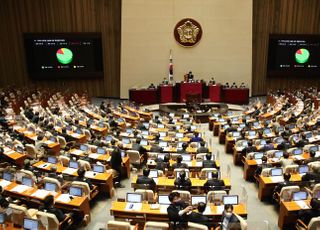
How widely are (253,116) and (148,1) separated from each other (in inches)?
473

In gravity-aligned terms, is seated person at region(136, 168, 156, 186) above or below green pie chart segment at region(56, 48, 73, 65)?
below

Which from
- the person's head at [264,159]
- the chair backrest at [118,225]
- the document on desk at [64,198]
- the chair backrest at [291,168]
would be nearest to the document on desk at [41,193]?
the document on desk at [64,198]

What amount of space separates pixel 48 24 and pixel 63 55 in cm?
249

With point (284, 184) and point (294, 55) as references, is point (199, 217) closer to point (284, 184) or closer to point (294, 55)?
point (284, 184)

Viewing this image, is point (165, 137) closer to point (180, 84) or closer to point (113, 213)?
point (113, 213)

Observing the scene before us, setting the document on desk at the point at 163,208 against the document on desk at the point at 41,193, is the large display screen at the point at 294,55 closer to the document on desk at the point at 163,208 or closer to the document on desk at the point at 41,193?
the document on desk at the point at 163,208

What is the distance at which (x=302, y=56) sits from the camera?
26.1 meters

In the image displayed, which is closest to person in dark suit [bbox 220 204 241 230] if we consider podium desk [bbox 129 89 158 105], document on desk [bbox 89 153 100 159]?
document on desk [bbox 89 153 100 159]

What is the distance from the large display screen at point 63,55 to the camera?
79.3ft

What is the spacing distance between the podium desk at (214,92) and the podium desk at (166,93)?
8.98 feet

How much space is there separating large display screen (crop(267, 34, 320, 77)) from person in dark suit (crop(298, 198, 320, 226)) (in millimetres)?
20090

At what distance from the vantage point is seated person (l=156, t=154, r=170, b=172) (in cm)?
1038

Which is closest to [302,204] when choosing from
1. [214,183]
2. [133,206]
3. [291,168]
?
[291,168]

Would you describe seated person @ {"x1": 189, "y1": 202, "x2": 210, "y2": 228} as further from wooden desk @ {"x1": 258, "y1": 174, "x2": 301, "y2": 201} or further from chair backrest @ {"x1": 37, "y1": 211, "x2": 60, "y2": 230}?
wooden desk @ {"x1": 258, "y1": 174, "x2": 301, "y2": 201}
